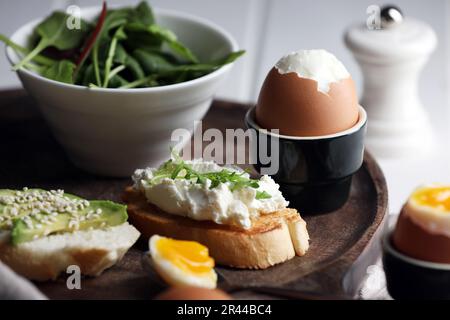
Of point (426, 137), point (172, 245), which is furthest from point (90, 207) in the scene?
point (426, 137)

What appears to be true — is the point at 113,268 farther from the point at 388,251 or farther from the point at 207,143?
the point at 207,143

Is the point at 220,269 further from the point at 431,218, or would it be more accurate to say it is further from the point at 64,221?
the point at 431,218

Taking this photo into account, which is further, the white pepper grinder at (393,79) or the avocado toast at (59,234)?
the white pepper grinder at (393,79)

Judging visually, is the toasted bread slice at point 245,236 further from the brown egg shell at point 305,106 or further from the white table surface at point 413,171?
the white table surface at point 413,171

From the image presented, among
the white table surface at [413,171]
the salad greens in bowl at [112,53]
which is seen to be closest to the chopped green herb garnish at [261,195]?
the salad greens in bowl at [112,53]

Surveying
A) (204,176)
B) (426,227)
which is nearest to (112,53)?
(204,176)

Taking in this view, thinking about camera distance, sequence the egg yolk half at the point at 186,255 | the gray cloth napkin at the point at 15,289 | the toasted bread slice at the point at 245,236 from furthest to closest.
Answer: the toasted bread slice at the point at 245,236, the egg yolk half at the point at 186,255, the gray cloth napkin at the point at 15,289
